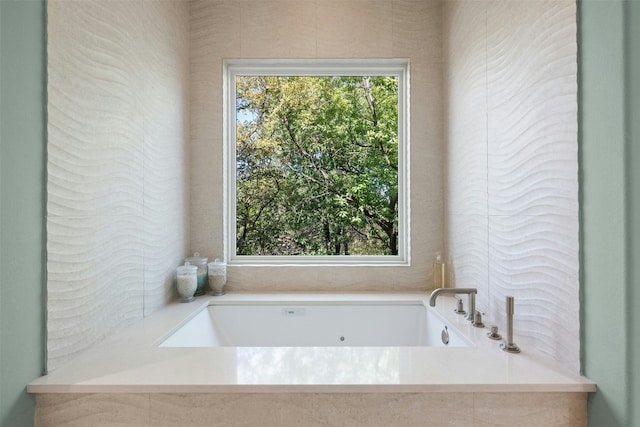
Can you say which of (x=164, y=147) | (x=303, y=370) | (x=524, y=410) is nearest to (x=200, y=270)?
(x=164, y=147)

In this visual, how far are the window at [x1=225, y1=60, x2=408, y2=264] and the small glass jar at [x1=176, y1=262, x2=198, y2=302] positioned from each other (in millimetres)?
376

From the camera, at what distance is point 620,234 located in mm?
808

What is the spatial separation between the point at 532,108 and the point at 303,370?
111 cm

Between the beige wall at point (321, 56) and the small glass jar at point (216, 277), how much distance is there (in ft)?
0.35

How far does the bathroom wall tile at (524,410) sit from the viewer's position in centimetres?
91

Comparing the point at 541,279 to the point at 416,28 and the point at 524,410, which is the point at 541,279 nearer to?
the point at 524,410

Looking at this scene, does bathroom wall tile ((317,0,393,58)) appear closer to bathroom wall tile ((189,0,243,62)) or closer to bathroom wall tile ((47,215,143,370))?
bathroom wall tile ((189,0,243,62))

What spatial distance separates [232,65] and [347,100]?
707 millimetres

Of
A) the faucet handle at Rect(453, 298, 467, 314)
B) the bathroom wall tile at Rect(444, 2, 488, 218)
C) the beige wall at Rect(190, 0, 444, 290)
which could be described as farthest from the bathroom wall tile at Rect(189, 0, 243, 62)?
the faucet handle at Rect(453, 298, 467, 314)

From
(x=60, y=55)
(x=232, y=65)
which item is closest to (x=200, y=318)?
(x=60, y=55)

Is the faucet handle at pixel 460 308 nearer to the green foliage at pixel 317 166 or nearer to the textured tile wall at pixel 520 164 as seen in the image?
the textured tile wall at pixel 520 164

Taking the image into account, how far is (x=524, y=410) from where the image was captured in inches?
35.9

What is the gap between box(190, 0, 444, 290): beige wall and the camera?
194cm

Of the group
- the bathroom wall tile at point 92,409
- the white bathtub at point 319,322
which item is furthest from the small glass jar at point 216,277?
the bathroom wall tile at point 92,409
